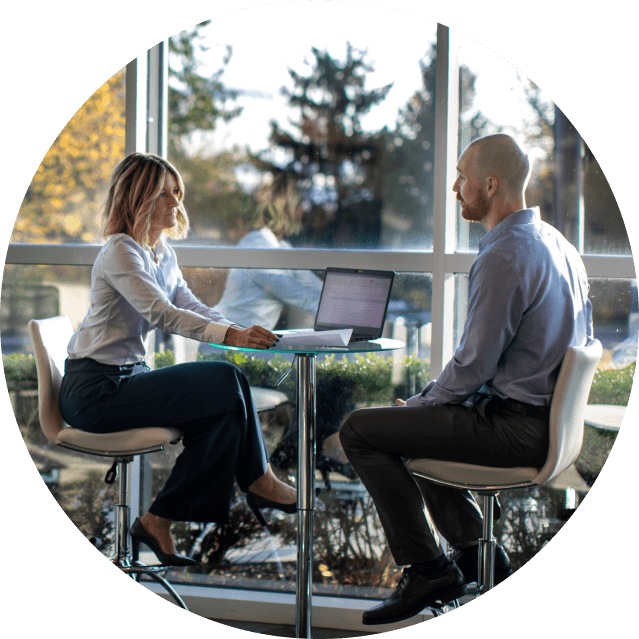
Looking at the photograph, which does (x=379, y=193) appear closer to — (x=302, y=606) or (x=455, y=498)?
(x=455, y=498)

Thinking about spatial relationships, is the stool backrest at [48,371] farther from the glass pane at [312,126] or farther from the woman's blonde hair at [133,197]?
the glass pane at [312,126]

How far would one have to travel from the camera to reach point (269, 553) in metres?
3.00

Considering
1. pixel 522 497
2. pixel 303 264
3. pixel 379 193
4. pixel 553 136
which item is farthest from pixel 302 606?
pixel 553 136

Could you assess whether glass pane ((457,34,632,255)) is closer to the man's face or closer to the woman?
the man's face

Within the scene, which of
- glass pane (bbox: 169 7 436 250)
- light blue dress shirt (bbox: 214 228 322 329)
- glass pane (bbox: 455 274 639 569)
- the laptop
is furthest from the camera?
light blue dress shirt (bbox: 214 228 322 329)

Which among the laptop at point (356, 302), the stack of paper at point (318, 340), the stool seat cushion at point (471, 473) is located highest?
the laptop at point (356, 302)

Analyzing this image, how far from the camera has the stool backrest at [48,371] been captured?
2293mm

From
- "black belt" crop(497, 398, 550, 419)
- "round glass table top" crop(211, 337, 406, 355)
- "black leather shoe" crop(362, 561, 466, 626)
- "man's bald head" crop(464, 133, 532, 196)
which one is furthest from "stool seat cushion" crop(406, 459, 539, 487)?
"man's bald head" crop(464, 133, 532, 196)

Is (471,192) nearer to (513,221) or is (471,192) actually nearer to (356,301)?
(513,221)

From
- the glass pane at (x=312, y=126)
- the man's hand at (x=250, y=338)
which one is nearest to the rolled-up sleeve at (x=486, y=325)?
the man's hand at (x=250, y=338)

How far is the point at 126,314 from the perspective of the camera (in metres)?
2.39

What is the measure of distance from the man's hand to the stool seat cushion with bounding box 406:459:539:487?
63 centimetres

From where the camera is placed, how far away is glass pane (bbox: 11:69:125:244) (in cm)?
309

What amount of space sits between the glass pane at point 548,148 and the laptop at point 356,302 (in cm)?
88
